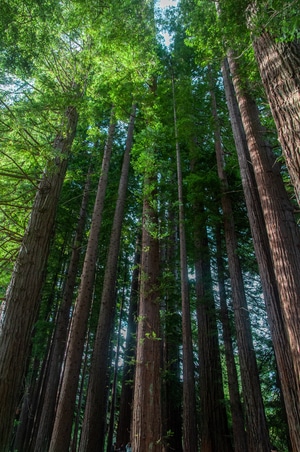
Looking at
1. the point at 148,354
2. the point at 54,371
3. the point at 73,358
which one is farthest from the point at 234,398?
the point at 54,371

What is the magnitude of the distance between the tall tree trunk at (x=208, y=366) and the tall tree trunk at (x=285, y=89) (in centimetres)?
634

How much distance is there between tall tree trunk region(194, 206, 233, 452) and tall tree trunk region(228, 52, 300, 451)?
387cm

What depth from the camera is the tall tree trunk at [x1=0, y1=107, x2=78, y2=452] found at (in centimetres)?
293

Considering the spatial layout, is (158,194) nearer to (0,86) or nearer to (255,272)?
(0,86)

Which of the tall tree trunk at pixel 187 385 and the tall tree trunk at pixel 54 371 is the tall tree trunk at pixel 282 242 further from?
the tall tree trunk at pixel 54 371

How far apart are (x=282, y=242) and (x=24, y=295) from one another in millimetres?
4302

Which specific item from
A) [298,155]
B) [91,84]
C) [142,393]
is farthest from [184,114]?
[142,393]

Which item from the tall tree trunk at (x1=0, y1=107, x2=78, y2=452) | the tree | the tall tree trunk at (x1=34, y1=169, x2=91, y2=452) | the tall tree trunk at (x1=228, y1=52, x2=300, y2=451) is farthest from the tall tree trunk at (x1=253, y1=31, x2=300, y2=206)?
the tall tree trunk at (x1=34, y1=169, x2=91, y2=452)

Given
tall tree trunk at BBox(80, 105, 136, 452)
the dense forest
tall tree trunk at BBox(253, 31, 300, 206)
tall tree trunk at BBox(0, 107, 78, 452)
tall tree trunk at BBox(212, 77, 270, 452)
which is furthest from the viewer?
tall tree trunk at BBox(80, 105, 136, 452)

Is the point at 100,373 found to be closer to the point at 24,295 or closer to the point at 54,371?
the point at 54,371

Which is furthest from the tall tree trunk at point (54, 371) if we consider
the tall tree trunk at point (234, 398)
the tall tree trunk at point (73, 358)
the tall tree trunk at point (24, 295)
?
the tall tree trunk at point (234, 398)

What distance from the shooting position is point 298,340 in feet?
12.2

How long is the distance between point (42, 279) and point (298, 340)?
155 inches

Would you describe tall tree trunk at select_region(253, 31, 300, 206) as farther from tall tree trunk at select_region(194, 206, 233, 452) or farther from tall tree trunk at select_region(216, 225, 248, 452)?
tall tree trunk at select_region(216, 225, 248, 452)
